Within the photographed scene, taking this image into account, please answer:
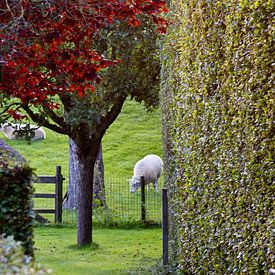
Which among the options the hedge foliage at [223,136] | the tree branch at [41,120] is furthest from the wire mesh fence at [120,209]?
the hedge foliage at [223,136]

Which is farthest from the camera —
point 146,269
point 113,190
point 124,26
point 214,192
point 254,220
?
point 113,190

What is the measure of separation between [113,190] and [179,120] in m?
12.8

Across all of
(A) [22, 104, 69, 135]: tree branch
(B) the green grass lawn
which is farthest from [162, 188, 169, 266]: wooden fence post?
(A) [22, 104, 69, 135]: tree branch

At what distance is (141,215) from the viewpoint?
64.1 ft

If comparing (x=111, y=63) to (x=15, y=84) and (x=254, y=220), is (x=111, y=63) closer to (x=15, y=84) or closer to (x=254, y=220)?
(x=15, y=84)

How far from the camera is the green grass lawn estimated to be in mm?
12778

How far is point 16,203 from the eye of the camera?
5.73 metres

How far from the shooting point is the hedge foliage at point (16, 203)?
5.68 m

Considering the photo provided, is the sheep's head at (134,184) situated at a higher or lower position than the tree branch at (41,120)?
lower

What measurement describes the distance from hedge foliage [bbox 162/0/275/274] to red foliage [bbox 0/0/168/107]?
125 centimetres

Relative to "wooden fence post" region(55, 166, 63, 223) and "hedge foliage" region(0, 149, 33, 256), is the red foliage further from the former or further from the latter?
"wooden fence post" region(55, 166, 63, 223)

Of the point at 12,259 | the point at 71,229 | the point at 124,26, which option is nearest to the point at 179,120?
the point at 124,26

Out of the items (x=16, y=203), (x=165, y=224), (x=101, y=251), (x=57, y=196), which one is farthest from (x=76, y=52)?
(x=57, y=196)

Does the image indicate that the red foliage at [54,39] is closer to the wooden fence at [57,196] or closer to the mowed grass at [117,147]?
the wooden fence at [57,196]
